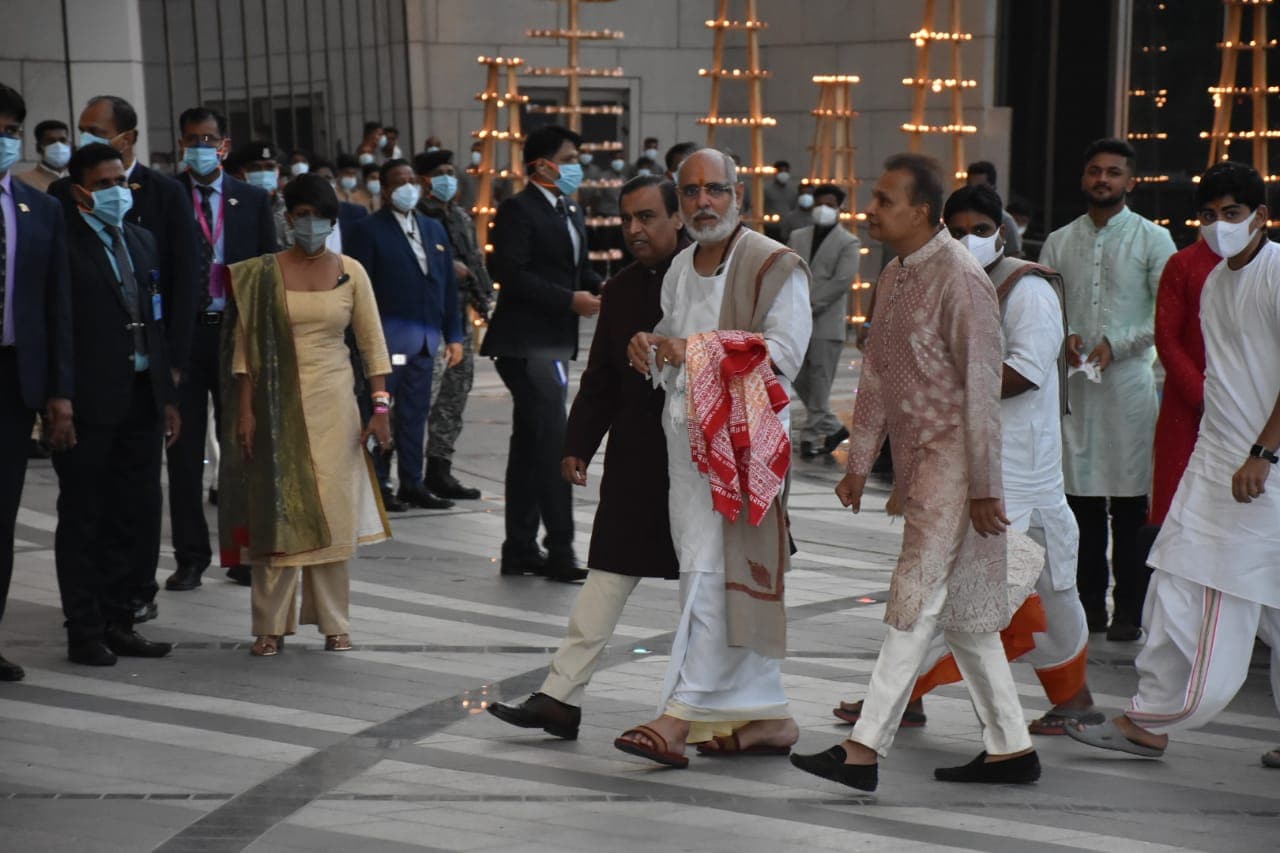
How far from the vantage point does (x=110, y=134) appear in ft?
26.6

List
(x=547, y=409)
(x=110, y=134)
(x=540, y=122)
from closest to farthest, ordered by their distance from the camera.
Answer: (x=110, y=134)
(x=547, y=409)
(x=540, y=122)

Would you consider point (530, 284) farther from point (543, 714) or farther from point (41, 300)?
point (543, 714)

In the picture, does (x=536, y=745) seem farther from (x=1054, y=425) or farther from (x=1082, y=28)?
(x=1082, y=28)

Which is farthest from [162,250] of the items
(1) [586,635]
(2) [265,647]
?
(1) [586,635]

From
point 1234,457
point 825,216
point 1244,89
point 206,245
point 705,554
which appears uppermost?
point 1244,89

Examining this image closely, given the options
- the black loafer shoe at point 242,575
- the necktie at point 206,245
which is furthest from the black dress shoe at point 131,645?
the necktie at point 206,245

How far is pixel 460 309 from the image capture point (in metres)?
11.4

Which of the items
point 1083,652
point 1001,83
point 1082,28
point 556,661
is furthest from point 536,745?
point 1001,83

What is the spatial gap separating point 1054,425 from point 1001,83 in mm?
19873

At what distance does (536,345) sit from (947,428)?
3.77m

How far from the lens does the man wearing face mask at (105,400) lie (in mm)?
7262

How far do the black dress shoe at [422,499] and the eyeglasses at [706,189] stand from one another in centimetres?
545

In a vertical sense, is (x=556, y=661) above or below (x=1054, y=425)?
below

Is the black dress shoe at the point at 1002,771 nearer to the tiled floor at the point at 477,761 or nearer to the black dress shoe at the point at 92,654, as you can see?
the tiled floor at the point at 477,761
